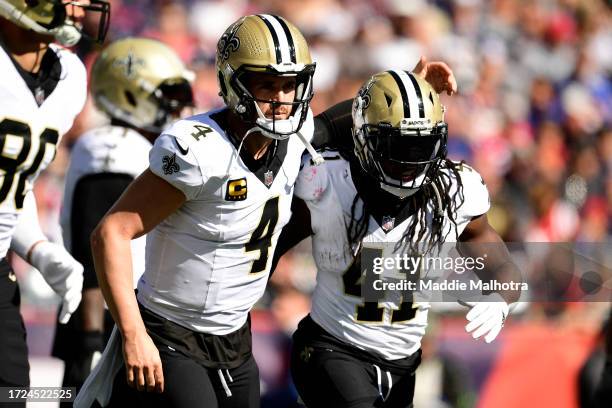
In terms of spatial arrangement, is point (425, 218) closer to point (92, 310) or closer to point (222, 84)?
point (222, 84)

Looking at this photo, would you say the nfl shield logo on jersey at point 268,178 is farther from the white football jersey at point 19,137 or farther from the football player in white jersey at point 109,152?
the football player in white jersey at point 109,152

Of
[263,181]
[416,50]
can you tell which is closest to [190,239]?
[263,181]

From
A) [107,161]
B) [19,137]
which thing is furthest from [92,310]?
[19,137]

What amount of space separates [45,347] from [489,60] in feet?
19.7

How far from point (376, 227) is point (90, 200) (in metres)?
1.30

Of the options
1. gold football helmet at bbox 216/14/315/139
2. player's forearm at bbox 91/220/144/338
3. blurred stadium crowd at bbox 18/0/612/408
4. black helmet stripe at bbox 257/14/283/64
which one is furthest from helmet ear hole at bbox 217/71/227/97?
blurred stadium crowd at bbox 18/0/612/408

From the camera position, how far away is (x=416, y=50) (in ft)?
33.4

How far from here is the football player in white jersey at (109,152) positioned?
470cm

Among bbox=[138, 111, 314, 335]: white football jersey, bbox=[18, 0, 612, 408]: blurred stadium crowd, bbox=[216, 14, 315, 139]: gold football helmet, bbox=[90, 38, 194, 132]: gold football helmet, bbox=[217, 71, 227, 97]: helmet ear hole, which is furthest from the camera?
bbox=[18, 0, 612, 408]: blurred stadium crowd

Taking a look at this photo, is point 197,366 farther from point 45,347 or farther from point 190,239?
point 45,347

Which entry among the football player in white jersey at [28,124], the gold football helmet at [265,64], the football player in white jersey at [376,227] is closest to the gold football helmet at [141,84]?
the football player in white jersey at [28,124]

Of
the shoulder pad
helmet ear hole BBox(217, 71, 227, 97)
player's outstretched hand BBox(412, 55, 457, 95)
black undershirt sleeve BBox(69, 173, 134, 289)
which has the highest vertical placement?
player's outstretched hand BBox(412, 55, 457, 95)

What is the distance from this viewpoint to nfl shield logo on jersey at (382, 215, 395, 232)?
411 centimetres

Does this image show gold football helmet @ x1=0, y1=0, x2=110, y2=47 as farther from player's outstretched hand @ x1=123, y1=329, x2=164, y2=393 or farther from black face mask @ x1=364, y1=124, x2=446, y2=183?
player's outstretched hand @ x1=123, y1=329, x2=164, y2=393
